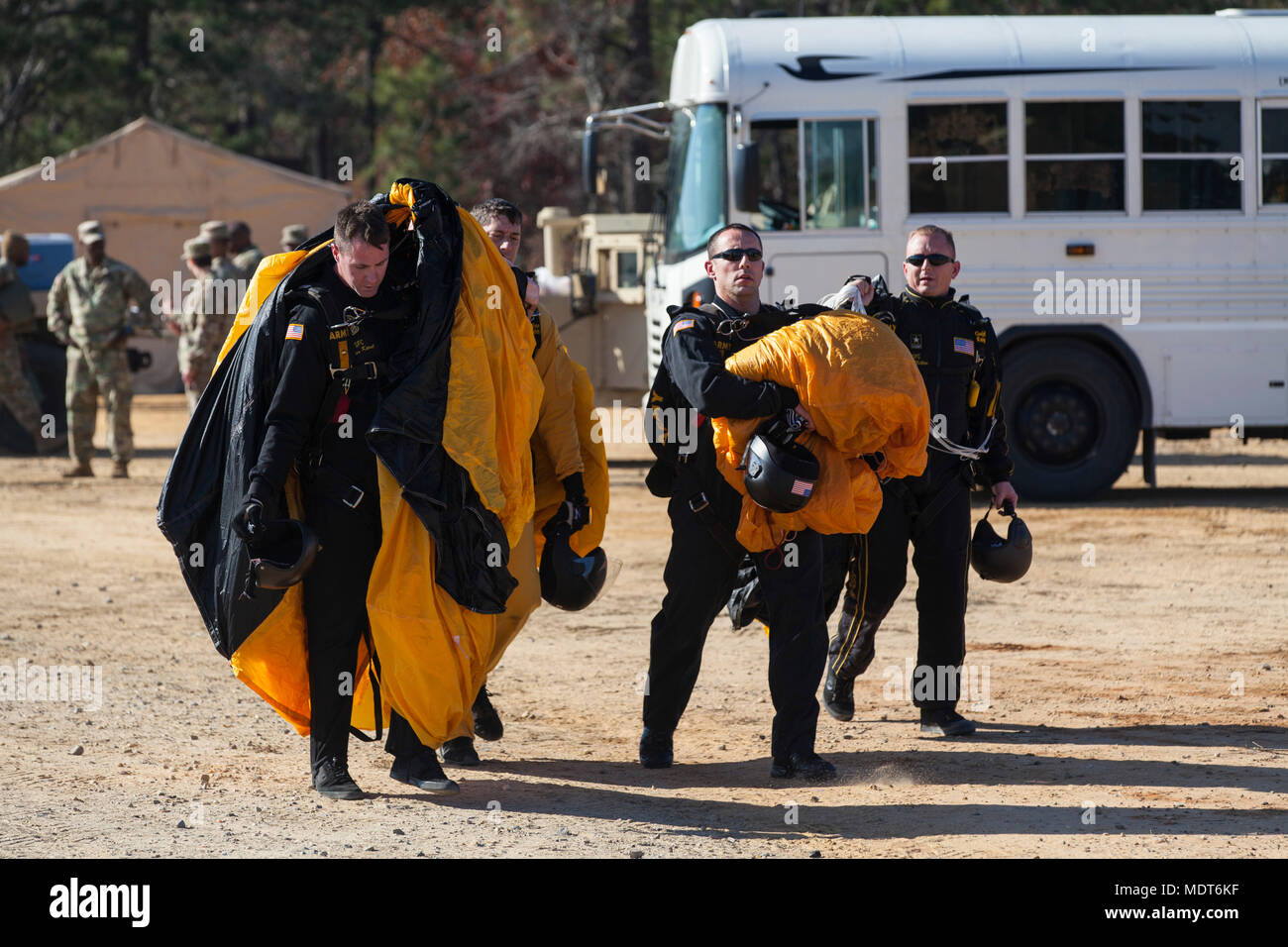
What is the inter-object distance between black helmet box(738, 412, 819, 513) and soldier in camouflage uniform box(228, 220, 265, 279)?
374 inches

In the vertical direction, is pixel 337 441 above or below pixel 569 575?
above

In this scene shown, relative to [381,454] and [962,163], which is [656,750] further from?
[962,163]

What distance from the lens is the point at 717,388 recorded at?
554 centimetres

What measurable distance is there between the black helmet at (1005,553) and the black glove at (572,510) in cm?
159

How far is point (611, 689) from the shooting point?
744 cm

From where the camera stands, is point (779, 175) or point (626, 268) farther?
point (626, 268)

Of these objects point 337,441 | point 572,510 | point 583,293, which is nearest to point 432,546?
point 337,441

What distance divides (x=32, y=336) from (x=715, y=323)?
12749mm

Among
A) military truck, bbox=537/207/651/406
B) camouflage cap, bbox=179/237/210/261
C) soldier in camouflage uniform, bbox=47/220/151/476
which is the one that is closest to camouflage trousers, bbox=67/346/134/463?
soldier in camouflage uniform, bbox=47/220/151/476

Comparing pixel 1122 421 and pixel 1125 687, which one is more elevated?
pixel 1122 421

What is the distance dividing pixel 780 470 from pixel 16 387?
11981 mm
